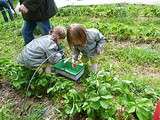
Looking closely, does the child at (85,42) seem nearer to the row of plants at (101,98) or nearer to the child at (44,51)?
the child at (44,51)

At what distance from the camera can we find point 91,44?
584 centimetres

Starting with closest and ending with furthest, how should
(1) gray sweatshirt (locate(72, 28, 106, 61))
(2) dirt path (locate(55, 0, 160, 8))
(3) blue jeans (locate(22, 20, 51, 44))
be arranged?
1. (1) gray sweatshirt (locate(72, 28, 106, 61))
2. (3) blue jeans (locate(22, 20, 51, 44))
3. (2) dirt path (locate(55, 0, 160, 8))

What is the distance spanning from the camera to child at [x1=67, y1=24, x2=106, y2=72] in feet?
17.4

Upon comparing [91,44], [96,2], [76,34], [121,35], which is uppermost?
[76,34]

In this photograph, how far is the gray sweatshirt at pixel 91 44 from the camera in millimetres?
5766

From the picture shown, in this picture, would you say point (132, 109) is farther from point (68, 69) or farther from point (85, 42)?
point (68, 69)

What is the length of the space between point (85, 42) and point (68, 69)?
1.80 feet

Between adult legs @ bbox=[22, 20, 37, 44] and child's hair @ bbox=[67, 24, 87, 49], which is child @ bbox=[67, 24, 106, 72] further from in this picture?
adult legs @ bbox=[22, 20, 37, 44]

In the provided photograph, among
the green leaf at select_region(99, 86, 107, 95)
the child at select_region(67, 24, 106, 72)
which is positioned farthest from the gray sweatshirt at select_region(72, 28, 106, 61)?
the green leaf at select_region(99, 86, 107, 95)

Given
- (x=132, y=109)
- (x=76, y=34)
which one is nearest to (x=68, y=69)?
(x=76, y=34)

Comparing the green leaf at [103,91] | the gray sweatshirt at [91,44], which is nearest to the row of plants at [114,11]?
the gray sweatshirt at [91,44]

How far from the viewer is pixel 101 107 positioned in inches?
178

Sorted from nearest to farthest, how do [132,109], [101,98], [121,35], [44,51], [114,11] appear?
1. [132,109]
2. [101,98]
3. [44,51]
4. [121,35]
5. [114,11]

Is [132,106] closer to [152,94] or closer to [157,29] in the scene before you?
[152,94]
